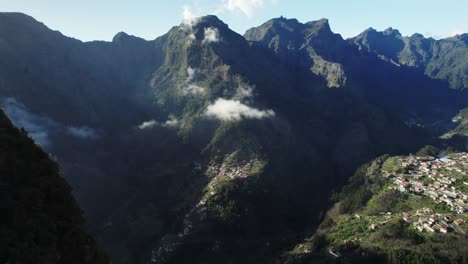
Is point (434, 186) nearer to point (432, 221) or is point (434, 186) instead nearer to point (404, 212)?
point (404, 212)

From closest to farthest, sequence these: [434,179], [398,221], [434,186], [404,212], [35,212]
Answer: [35,212] → [398,221] → [404,212] → [434,186] → [434,179]

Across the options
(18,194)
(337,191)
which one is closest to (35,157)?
(18,194)

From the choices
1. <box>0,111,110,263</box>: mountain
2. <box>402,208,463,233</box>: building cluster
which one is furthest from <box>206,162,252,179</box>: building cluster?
<box>0,111,110,263</box>: mountain

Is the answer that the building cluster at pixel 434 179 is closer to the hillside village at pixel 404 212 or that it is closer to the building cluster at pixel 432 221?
the hillside village at pixel 404 212

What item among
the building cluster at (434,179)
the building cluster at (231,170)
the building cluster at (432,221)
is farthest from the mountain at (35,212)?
the building cluster at (231,170)

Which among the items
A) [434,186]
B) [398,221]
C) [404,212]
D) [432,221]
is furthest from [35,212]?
[434,186]

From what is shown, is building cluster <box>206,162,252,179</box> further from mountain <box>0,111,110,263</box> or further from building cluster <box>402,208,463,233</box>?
mountain <box>0,111,110,263</box>
